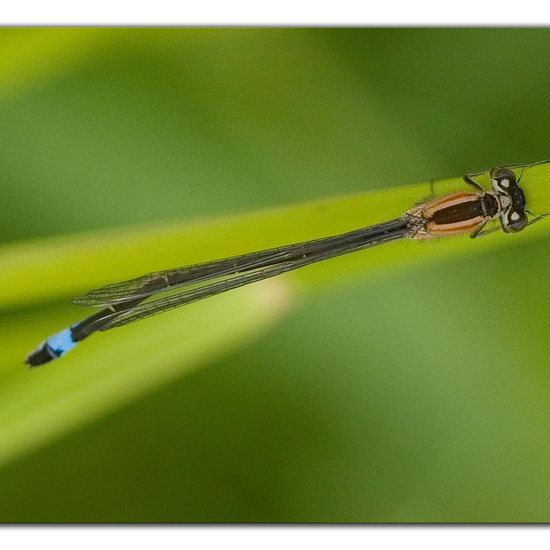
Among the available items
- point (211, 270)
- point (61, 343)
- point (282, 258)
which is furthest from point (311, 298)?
point (61, 343)

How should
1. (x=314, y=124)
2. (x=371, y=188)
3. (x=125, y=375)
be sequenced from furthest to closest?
(x=314, y=124)
(x=371, y=188)
(x=125, y=375)

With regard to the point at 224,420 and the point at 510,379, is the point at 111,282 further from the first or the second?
the point at 510,379

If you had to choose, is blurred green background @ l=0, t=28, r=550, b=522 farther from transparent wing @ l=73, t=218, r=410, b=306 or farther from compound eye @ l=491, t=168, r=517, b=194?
transparent wing @ l=73, t=218, r=410, b=306

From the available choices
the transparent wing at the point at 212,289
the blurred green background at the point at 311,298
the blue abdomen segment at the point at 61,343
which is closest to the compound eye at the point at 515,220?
the blurred green background at the point at 311,298

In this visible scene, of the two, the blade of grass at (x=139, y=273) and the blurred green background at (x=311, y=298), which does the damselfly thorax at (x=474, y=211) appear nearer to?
the blade of grass at (x=139, y=273)

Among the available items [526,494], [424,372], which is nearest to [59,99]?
[424,372]


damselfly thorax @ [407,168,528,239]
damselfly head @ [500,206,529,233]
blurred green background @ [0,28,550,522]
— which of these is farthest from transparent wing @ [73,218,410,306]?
damselfly head @ [500,206,529,233]

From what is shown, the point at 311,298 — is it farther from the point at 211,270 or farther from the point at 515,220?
the point at 515,220
